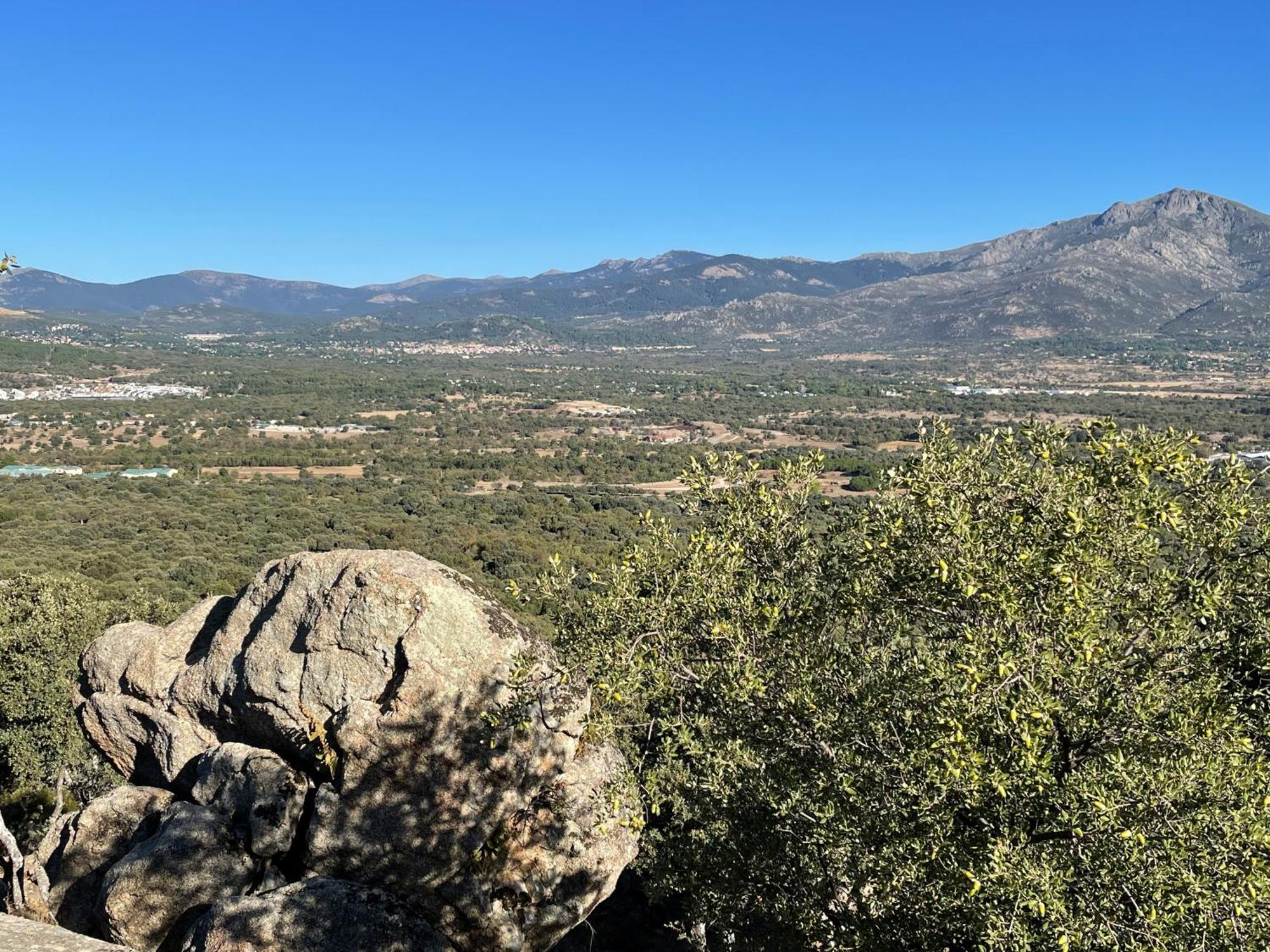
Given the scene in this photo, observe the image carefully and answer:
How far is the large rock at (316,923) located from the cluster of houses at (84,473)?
9665 cm

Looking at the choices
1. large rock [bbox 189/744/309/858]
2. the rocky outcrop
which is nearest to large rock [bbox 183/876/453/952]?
the rocky outcrop

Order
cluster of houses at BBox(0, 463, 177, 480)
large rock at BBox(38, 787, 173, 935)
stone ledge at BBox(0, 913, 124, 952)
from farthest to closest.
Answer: cluster of houses at BBox(0, 463, 177, 480) → large rock at BBox(38, 787, 173, 935) → stone ledge at BBox(0, 913, 124, 952)

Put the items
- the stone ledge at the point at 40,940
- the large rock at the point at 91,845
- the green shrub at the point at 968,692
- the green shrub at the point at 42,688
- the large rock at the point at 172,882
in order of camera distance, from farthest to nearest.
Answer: the green shrub at the point at 42,688 → the large rock at the point at 91,845 → the large rock at the point at 172,882 → the stone ledge at the point at 40,940 → the green shrub at the point at 968,692

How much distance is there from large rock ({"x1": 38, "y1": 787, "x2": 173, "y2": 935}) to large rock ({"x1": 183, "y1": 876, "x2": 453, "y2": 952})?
467 centimetres

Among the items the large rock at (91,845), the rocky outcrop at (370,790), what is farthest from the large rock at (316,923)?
the large rock at (91,845)

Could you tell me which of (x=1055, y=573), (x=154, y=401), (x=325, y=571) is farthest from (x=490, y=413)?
(x=1055, y=573)

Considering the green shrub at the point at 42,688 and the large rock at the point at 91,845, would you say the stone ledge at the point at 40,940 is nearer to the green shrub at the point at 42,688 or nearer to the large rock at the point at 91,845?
the large rock at the point at 91,845

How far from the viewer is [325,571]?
62.4ft

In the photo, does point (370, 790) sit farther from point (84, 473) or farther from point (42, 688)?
point (84, 473)

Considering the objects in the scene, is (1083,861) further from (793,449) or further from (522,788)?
(793,449)

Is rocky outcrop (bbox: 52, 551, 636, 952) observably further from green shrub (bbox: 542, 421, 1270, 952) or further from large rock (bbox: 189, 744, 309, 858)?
green shrub (bbox: 542, 421, 1270, 952)

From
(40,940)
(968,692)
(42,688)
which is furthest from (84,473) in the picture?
(968,692)

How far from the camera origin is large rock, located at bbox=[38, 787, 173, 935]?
16922 mm

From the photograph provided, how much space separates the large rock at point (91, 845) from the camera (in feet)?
55.5
